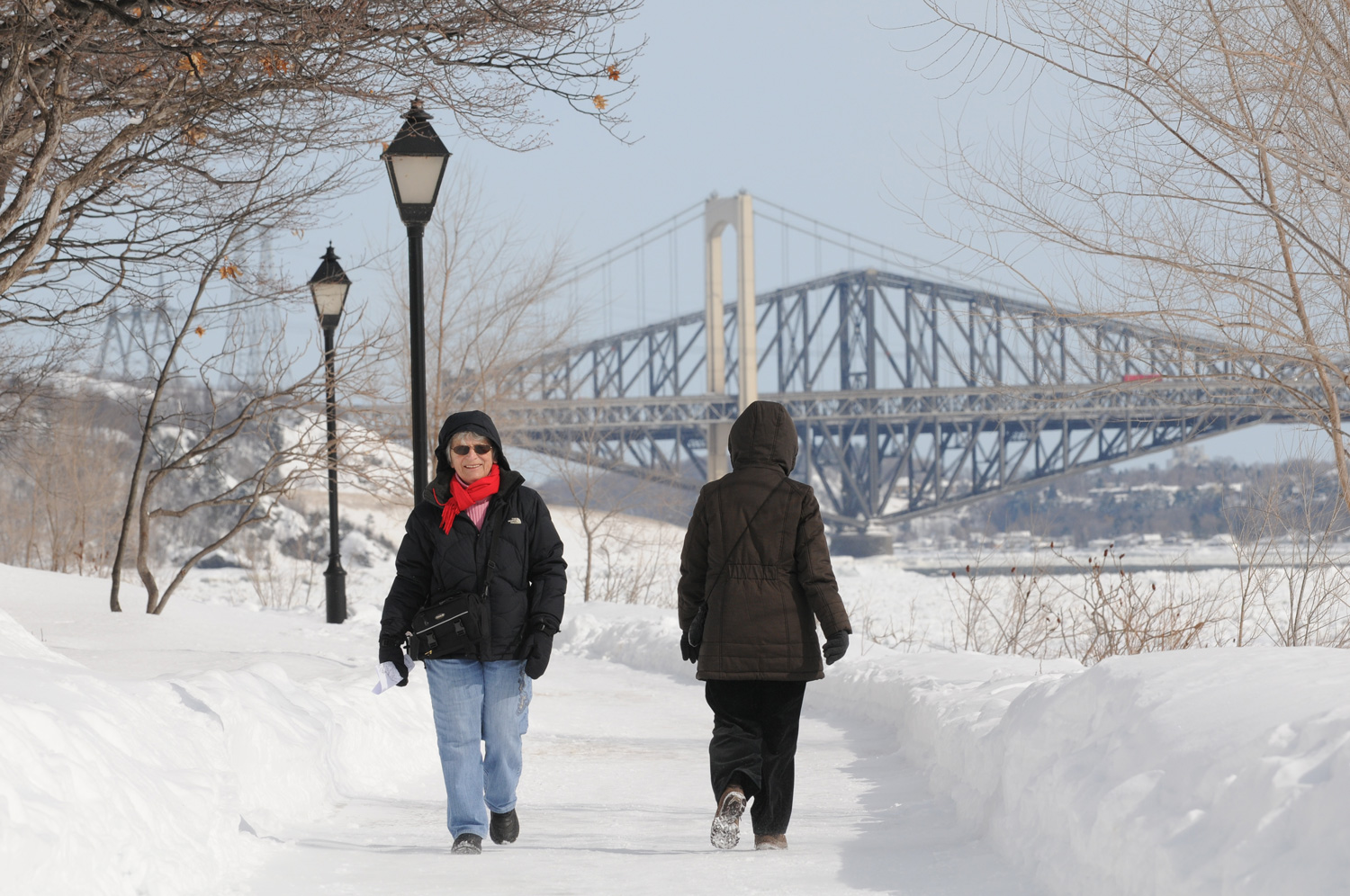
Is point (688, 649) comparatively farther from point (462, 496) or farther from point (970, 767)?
point (970, 767)

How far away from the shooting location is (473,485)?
4.12 m

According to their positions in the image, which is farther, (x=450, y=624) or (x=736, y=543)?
(x=736, y=543)

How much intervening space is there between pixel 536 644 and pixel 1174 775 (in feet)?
6.11

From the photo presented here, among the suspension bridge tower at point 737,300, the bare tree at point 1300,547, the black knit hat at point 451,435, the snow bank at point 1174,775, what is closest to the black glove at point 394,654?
the black knit hat at point 451,435

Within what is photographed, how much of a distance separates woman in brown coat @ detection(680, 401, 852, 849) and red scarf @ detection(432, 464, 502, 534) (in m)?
0.66

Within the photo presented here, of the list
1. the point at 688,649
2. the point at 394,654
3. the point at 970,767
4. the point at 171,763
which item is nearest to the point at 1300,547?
the point at 970,767

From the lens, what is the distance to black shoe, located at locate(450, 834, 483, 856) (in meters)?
4.09

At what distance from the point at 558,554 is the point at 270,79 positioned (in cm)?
352

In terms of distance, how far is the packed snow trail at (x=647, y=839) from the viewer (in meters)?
3.73

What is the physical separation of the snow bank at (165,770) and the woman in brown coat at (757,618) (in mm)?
1512

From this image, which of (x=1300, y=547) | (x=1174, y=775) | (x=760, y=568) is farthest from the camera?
(x=1300, y=547)

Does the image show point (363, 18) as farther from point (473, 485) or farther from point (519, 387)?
point (519, 387)

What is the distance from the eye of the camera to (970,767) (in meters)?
4.86

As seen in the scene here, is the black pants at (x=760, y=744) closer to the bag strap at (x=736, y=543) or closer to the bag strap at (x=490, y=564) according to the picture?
the bag strap at (x=736, y=543)
